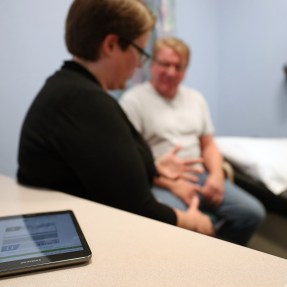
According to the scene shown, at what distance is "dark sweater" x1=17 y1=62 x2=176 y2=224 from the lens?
742mm

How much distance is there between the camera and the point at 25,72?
1.38 metres

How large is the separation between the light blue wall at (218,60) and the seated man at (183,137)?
1.54 feet

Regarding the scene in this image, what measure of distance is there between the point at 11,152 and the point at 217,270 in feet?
3.89

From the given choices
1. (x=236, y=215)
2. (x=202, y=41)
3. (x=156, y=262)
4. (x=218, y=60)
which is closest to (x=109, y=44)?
(x=156, y=262)

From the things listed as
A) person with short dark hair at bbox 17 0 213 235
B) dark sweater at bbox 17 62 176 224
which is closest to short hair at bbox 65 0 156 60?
person with short dark hair at bbox 17 0 213 235

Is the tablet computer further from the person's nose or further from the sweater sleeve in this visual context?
the person's nose

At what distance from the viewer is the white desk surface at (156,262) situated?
44cm

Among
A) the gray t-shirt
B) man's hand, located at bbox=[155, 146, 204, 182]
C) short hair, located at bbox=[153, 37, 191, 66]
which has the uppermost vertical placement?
short hair, located at bbox=[153, 37, 191, 66]

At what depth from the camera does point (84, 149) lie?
0.74m

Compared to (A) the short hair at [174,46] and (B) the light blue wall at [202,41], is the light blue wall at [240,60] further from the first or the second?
(A) the short hair at [174,46]

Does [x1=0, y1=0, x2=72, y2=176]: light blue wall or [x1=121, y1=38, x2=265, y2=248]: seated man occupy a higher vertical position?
[x1=0, y1=0, x2=72, y2=176]: light blue wall

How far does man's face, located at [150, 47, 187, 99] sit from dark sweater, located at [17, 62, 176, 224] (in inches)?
29.9

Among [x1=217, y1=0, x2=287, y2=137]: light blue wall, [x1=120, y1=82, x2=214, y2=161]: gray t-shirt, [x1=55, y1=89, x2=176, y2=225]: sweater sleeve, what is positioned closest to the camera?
[x1=55, y1=89, x2=176, y2=225]: sweater sleeve

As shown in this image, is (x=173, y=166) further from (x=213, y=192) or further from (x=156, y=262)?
(x=156, y=262)
